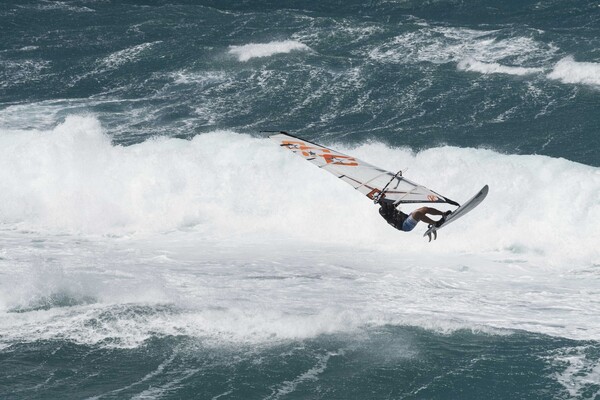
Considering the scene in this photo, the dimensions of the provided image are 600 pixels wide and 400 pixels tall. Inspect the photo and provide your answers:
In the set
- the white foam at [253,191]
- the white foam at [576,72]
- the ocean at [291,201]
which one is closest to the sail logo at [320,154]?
the ocean at [291,201]

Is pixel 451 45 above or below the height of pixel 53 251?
above

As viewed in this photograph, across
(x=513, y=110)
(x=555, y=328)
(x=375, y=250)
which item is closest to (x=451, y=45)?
(x=513, y=110)

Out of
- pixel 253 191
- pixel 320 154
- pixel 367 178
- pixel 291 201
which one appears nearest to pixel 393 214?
pixel 367 178

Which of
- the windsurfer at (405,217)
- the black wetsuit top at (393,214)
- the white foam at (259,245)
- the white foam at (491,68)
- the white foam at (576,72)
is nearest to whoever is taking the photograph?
the windsurfer at (405,217)

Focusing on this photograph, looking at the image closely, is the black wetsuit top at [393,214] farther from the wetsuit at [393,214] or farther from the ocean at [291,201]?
the ocean at [291,201]

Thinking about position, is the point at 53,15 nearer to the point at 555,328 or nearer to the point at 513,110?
the point at 513,110

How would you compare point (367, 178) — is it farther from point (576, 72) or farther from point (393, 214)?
point (576, 72)
